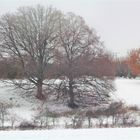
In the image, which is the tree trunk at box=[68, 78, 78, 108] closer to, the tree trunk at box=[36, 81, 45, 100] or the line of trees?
the line of trees

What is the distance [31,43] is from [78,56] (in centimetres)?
520

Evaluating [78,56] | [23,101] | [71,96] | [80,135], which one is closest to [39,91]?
[23,101]

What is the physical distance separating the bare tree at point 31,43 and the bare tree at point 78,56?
56.3 inches

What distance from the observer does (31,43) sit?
3525 cm

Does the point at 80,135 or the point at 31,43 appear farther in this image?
the point at 31,43

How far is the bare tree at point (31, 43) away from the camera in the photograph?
3500cm

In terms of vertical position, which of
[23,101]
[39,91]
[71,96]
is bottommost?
[23,101]

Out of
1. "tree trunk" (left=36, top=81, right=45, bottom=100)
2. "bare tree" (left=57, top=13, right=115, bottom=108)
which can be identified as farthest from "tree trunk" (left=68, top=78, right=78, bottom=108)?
"tree trunk" (left=36, top=81, right=45, bottom=100)

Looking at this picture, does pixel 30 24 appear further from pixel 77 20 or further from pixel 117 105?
pixel 117 105

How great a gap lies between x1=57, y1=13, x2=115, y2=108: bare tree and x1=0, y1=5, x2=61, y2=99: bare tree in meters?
1.43

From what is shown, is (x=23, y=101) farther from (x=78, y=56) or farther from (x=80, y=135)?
(x=80, y=135)

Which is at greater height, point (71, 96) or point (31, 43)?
point (31, 43)

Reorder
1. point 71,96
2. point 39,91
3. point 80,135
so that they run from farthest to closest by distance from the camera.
Answer: point 39,91
point 71,96
point 80,135

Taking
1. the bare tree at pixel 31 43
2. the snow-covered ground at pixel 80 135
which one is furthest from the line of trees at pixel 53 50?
the snow-covered ground at pixel 80 135
